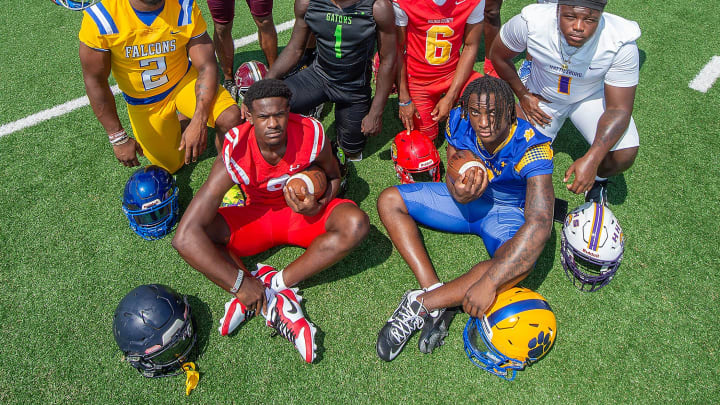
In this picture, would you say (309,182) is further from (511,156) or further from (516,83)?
(516,83)

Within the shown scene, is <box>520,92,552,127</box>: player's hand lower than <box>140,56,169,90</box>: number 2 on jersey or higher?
lower

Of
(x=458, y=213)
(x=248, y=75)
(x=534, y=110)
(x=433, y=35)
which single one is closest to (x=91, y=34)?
(x=248, y=75)

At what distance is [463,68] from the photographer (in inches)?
198

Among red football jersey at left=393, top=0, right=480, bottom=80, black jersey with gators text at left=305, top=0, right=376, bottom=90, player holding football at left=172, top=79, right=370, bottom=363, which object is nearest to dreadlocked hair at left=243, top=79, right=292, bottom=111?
player holding football at left=172, top=79, right=370, bottom=363

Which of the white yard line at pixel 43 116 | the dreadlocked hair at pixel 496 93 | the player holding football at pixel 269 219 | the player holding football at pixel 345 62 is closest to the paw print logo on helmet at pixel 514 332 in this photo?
the player holding football at pixel 269 219

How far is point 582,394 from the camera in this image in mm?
3514

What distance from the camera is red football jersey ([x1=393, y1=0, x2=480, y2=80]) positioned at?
477 centimetres

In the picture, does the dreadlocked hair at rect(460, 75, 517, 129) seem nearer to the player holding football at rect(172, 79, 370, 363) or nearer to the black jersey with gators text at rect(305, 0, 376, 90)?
the player holding football at rect(172, 79, 370, 363)

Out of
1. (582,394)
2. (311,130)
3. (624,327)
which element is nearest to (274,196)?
(311,130)

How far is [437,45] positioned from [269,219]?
8.69ft

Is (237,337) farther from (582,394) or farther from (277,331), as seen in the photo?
(582,394)

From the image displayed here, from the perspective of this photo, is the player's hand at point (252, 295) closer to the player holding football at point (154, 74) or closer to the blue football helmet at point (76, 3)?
the player holding football at point (154, 74)

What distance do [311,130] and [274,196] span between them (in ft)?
2.21

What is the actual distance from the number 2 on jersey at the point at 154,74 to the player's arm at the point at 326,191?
6.32 ft
